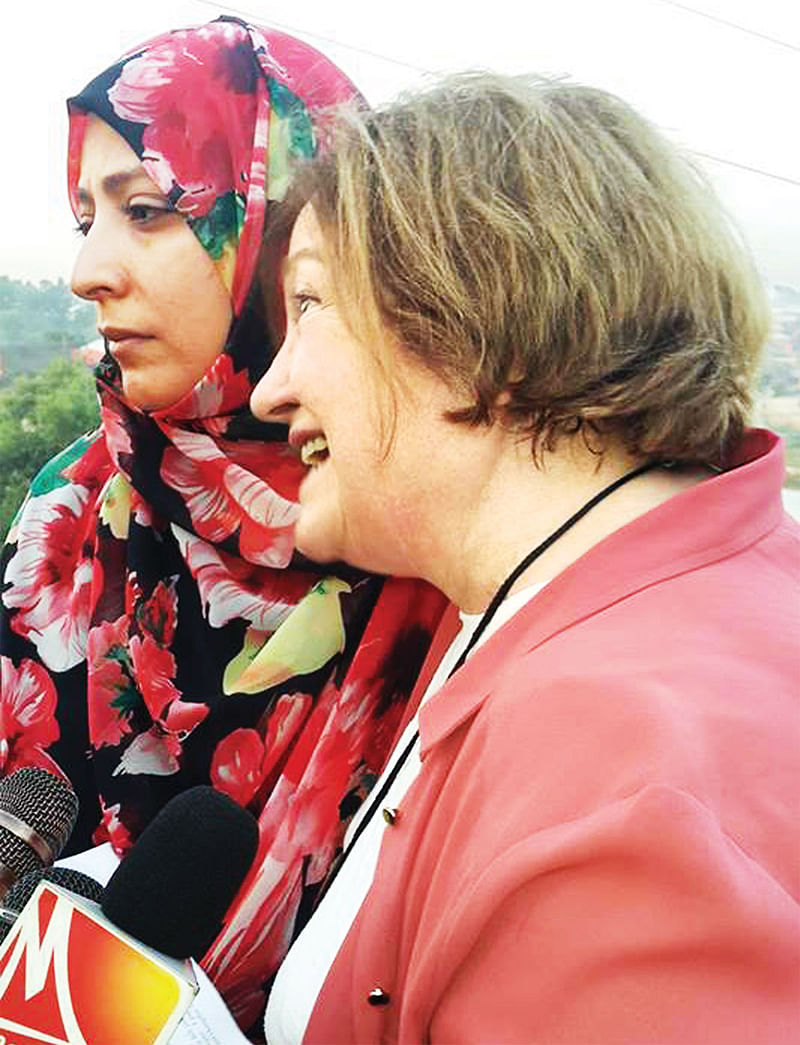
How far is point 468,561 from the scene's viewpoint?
2.95 feet

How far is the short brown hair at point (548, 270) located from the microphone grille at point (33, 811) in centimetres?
41

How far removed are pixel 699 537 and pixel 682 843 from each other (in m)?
0.26

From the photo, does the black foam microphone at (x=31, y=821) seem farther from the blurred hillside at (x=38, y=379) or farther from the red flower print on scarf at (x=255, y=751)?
the blurred hillside at (x=38, y=379)

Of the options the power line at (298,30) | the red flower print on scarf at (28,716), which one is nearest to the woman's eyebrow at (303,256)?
the power line at (298,30)

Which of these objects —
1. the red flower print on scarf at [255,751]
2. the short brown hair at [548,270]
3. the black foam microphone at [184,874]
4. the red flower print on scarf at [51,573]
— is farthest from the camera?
the red flower print on scarf at [51,573]

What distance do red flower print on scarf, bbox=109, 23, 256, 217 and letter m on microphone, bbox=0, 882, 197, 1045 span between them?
2.40ft

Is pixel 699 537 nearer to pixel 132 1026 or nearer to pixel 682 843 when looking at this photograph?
pixel 682 843

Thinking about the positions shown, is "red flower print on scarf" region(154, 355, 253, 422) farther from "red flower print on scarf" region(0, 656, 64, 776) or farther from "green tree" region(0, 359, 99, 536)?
"red flower print on scarf" region(0, 656, 64, 776)

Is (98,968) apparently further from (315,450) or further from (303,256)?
(303,256)

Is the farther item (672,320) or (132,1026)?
(672,320)

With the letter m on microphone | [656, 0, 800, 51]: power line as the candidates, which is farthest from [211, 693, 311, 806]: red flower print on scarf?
[656, 0, 800, 51]: power line

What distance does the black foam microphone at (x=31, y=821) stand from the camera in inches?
33.4

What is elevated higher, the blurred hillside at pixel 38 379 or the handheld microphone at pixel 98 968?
the handheld microphone at pixel 98 968

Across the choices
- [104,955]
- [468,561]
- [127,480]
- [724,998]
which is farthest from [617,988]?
[127,480]
